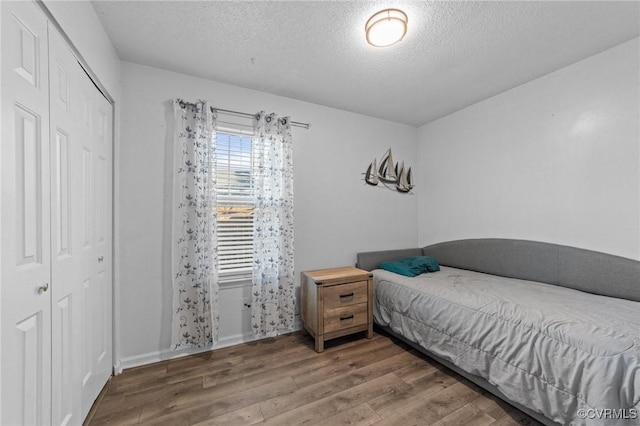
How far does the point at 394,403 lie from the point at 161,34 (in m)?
2.99

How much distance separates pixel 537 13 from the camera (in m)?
1.61

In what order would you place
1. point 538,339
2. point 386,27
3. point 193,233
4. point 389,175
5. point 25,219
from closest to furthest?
point 25,219 → point 538,339 → point 386,27 → point 193,233 → point 389,175

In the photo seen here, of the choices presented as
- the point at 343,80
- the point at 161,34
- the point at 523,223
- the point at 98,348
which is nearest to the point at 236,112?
the point at 161,34

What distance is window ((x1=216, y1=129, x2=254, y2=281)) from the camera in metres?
2.43

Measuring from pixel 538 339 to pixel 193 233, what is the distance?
8.45 ft

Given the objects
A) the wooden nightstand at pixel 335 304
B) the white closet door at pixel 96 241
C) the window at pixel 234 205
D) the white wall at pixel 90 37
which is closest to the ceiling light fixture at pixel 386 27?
the window at pixel 234 205

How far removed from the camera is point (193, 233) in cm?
222

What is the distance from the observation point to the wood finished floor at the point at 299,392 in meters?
1.54

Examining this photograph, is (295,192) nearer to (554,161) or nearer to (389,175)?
(389,175)

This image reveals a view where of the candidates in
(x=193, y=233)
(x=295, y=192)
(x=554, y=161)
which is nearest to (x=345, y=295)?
(x=295, y=192)

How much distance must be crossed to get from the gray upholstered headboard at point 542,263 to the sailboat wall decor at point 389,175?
88 cm

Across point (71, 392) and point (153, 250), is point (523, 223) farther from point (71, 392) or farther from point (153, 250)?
point (71, 392)

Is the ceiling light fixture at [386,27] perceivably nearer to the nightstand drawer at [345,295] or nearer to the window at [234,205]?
the window at [234,205]

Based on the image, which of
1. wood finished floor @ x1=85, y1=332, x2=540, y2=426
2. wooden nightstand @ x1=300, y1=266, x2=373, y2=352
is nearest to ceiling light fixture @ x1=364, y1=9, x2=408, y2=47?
wooden nightstand @ x1=300, y1=266, x2=373, y2=352
